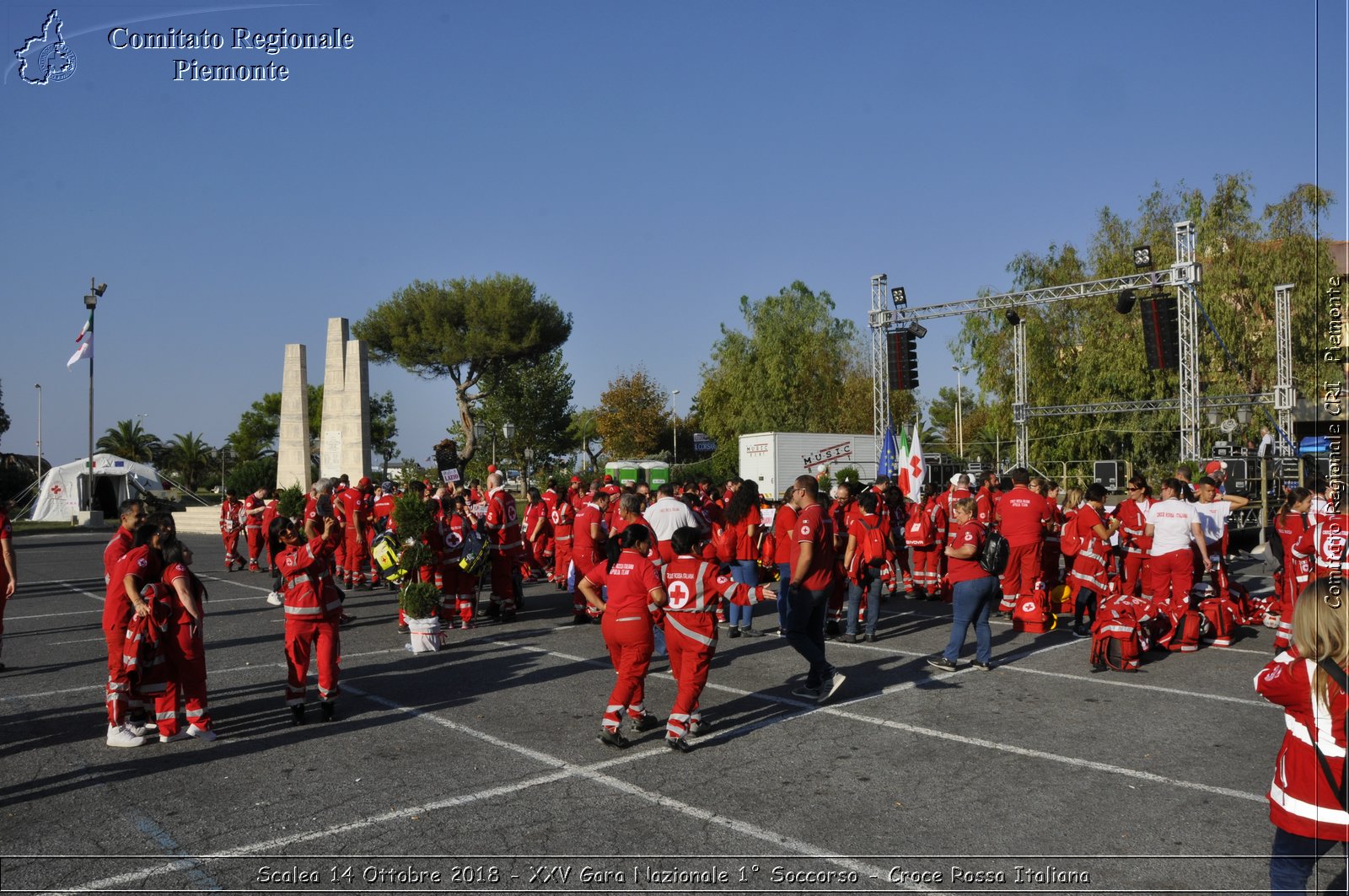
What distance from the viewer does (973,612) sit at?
29.3 feet

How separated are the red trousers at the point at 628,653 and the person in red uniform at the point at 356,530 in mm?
10134

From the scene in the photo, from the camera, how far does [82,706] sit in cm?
816

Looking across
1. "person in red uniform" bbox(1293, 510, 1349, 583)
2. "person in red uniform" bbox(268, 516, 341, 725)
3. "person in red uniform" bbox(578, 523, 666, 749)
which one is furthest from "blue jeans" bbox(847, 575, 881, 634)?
"person in red uniform" bbox(268, 516, 341, 725)

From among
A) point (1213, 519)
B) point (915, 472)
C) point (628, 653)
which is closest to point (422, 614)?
point (628, 653)

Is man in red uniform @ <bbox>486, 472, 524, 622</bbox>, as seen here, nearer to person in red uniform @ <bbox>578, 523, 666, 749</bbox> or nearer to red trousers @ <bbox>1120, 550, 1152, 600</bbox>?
person in red uniform @ <bbox>578, 523, 666, 749</bbox>

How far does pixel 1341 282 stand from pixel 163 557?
7.60m

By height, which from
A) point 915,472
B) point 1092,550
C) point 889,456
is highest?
point 889,456

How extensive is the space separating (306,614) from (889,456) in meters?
20.6

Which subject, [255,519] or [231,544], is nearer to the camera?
[255,519]

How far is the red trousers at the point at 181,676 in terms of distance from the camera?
22.8ft

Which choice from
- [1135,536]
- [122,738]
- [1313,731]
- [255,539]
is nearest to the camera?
[1313,731]

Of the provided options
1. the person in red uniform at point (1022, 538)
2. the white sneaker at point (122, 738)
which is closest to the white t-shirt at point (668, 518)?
the white sneaker at point (122, 738)

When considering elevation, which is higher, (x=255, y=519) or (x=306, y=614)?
(x=255, y=519)

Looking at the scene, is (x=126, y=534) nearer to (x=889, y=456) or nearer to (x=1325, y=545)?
(x=1325, y=545)
